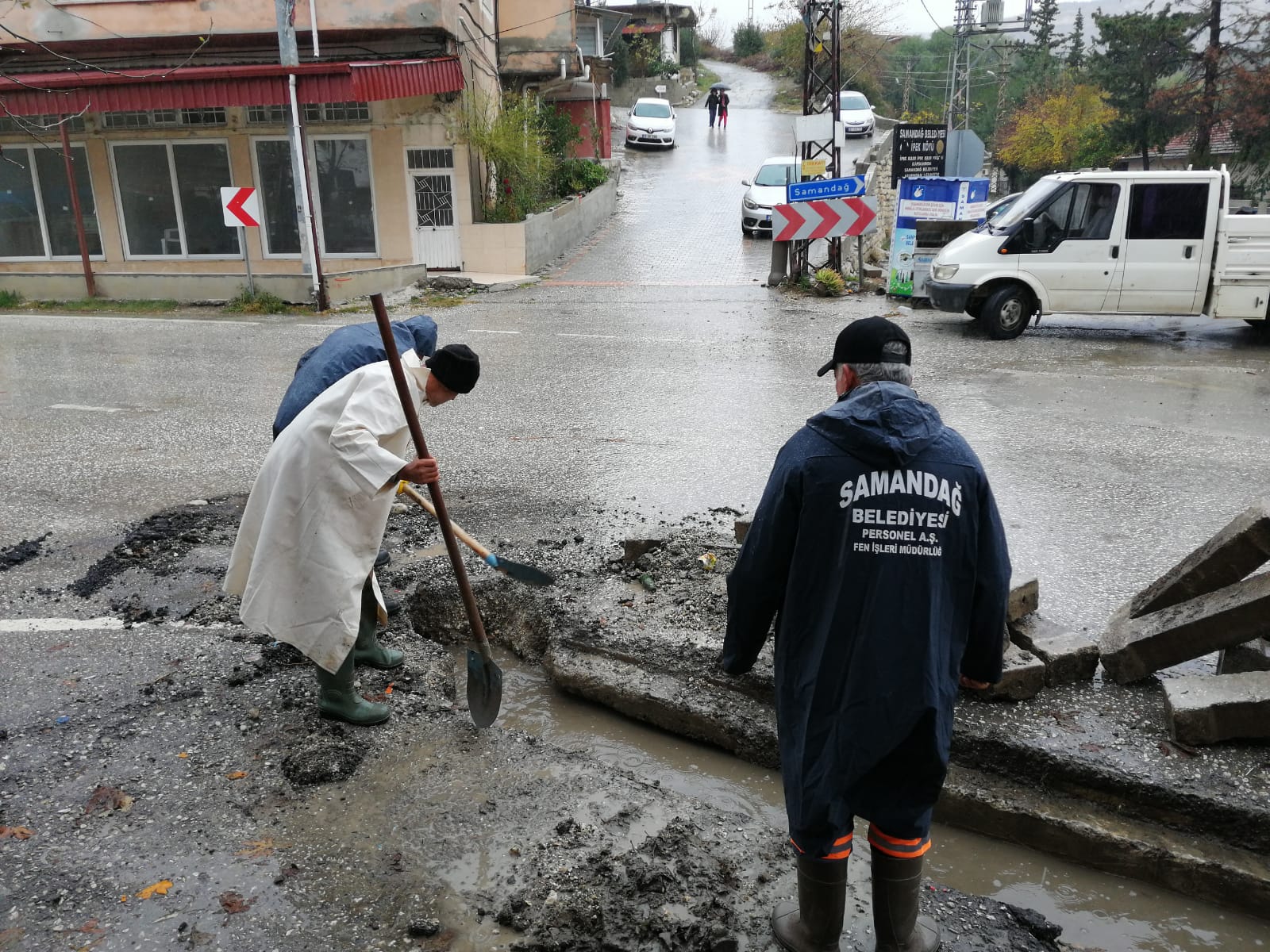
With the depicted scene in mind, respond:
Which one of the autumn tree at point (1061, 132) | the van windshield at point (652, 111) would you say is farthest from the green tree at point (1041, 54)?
the van windshield at point (652, 111)

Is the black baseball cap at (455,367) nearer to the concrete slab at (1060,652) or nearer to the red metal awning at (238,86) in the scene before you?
the concrete slab at (1060,652)

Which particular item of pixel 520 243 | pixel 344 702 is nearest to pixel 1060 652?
pixel 344 702

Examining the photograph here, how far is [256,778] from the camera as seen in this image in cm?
360

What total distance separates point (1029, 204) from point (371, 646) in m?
10.8

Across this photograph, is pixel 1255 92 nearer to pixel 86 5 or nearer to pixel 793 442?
pixel 86 5

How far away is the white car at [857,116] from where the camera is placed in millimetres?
37188

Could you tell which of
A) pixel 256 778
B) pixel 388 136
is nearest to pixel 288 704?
pixel 256 778

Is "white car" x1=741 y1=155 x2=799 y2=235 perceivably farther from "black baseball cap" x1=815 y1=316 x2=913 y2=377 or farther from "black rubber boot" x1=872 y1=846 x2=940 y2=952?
"black rubber boot" x1=872 y1=846 x2=940 y2=952

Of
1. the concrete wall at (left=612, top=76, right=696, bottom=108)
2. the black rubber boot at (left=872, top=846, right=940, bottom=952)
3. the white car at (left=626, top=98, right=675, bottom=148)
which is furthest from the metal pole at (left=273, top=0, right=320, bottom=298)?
the concrete wall at (left=612, top=76, right=696, bottom=108)

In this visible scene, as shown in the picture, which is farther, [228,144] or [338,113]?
[228,144]

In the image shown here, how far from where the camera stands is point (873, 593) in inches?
94.8

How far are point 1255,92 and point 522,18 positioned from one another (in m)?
19.8

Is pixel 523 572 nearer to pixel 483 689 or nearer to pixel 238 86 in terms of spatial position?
pixel 483 689

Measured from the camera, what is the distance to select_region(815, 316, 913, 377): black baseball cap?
2539mm
